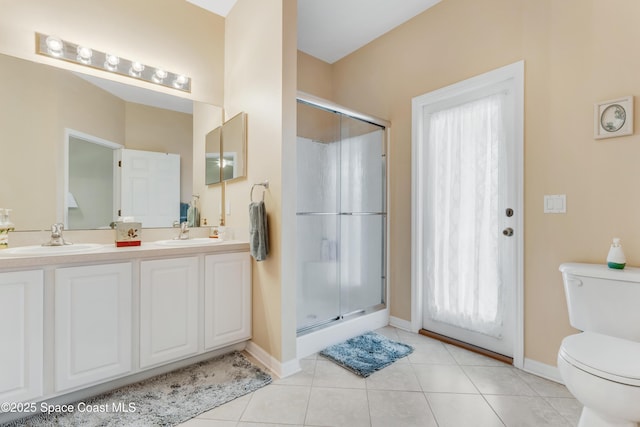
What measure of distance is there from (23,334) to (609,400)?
8.33 ft

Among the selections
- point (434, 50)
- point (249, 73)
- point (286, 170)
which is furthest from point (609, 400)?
point (249, 73)

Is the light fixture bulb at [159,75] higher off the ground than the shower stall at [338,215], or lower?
higher

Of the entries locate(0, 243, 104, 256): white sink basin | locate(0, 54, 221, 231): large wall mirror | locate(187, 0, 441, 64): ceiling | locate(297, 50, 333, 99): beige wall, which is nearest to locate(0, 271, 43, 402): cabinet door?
locate(0, 243, 104, 256): white sink basin

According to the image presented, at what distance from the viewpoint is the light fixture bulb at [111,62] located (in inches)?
81.6

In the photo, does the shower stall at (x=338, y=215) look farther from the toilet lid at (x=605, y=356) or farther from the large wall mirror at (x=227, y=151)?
the toilet lid at (x=605, y=356)

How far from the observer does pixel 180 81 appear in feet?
7.82

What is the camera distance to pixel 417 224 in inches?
99.7

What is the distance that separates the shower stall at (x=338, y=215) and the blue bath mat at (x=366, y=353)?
206 millimetres

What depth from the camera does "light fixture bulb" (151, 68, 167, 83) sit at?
7.45 ft

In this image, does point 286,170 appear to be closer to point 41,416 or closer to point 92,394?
point 92,394

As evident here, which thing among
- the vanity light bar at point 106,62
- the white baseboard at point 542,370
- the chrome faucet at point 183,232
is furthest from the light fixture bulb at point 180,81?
the white baseboard at point 542,370

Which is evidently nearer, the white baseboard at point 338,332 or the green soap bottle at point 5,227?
the green soap bottle at point 5,227

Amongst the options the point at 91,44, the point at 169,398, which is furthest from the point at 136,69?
the point at 169,398

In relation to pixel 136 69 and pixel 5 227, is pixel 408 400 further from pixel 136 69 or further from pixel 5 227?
pixel 136 69
